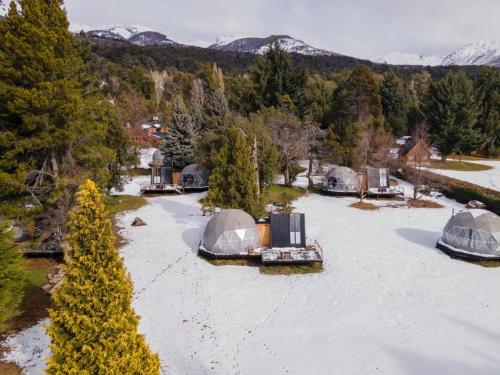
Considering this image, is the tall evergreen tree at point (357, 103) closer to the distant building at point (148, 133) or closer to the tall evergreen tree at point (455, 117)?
the tall evergreen tree at point (455, 117)

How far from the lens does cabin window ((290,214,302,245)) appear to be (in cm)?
2478

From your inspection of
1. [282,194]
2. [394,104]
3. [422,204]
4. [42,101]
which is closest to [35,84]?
[42,101]

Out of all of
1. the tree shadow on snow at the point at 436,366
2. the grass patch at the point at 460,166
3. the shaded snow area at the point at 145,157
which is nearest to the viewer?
the tree shadow on snow at the point at 436,366

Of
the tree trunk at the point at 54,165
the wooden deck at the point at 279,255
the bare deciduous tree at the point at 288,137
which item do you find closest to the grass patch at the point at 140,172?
the bare deciduous tree at the point at 288,137

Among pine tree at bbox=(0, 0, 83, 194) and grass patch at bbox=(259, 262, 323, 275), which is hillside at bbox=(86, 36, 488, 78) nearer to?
pine tree at bbox=(0, 0, 83, 194)

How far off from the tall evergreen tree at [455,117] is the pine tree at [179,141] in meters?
43.2

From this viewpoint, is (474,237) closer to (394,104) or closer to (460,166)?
(460,166)

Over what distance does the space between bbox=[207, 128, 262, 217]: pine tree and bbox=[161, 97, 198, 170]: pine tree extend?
2148 centimetres

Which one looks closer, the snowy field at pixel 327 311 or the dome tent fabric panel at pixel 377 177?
the snowy field at pixel 327 311

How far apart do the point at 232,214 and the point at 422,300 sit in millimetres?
12634

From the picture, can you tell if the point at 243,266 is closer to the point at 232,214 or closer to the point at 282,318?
the point at 232,214

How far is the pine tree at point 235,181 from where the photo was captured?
25.6 meters

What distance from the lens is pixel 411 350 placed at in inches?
585

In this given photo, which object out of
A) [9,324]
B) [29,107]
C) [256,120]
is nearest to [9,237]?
[9,324]
